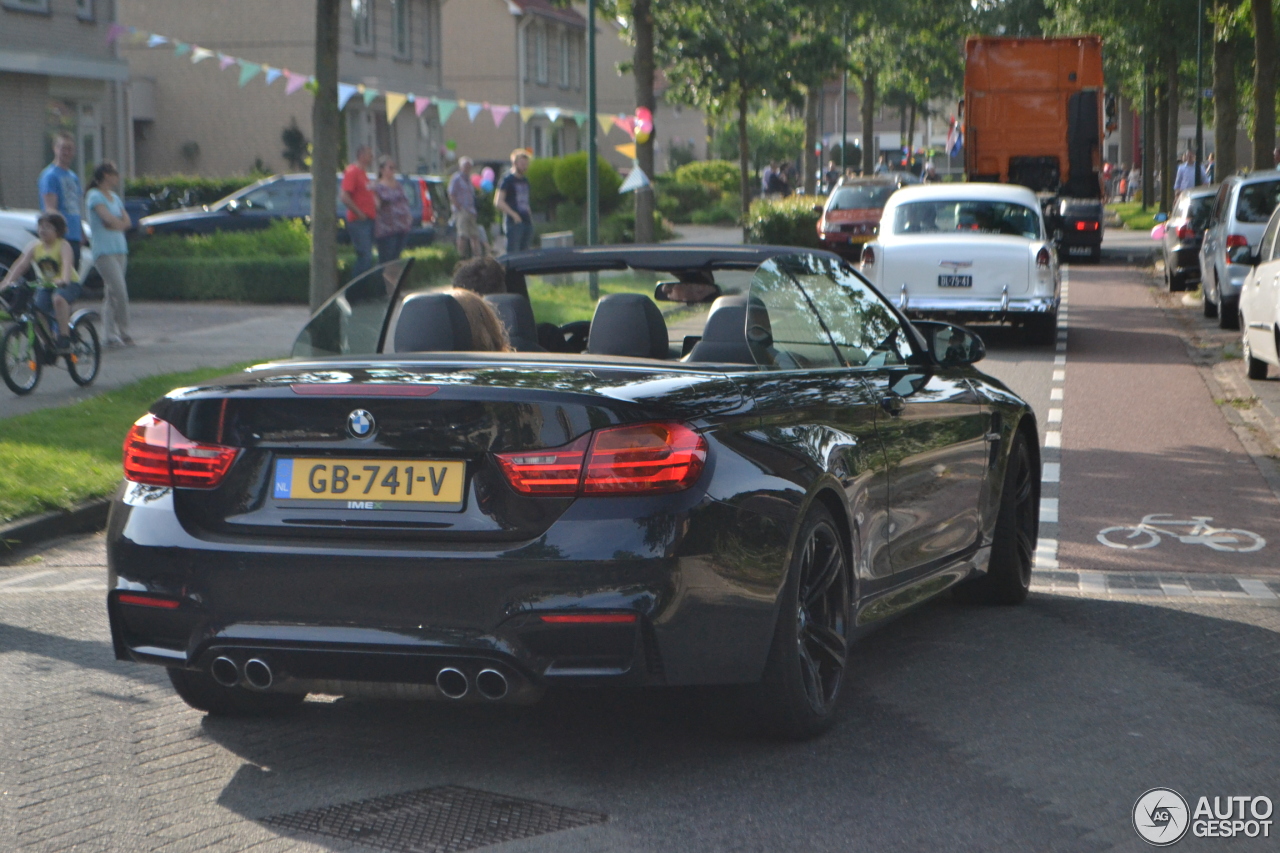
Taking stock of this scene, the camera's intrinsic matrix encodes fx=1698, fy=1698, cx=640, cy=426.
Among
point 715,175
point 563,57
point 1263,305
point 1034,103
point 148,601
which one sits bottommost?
point 148,601

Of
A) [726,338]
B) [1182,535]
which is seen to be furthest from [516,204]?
[726,338]

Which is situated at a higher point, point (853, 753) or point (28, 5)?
point (28, 5)

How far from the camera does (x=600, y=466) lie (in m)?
4.16

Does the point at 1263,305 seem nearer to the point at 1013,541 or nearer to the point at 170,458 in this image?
the point at 1013,541

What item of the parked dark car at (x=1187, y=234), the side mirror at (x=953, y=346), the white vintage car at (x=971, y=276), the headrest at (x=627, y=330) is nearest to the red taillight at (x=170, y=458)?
the headrest at (x=627, y=330)

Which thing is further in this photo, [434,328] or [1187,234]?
[1187,234]

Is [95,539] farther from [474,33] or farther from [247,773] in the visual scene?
[474,33]

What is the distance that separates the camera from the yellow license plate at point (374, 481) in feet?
13.9

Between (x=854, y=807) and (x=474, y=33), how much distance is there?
61.7 m

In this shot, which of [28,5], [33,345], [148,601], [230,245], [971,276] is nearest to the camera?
[148,601]

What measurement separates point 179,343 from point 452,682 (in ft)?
45.8

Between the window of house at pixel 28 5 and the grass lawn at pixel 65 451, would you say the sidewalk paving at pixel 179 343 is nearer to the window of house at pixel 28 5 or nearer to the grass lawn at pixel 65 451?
the grass lawn at pixel 65 451

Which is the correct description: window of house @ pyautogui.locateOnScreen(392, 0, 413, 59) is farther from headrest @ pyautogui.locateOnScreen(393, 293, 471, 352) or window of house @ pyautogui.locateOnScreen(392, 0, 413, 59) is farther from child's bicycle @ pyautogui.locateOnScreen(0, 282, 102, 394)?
headrest @ pyautogui.locateOnScreen(393, 293, 471, 352)

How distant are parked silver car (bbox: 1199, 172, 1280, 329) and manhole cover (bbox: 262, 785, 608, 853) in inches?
661
